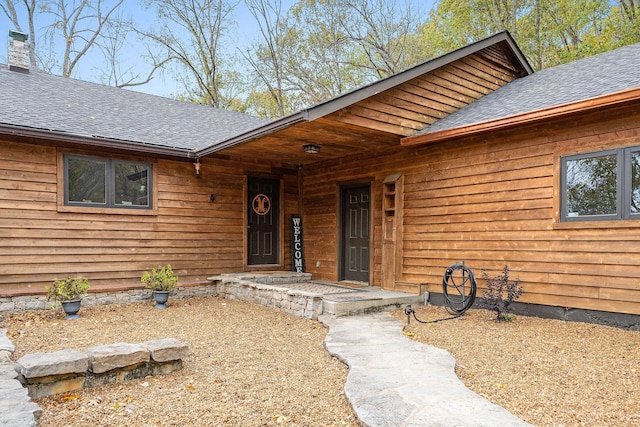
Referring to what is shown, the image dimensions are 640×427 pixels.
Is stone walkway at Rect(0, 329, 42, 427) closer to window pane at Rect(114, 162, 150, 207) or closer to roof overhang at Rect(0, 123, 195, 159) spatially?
roof overhang at Rect(0, 123, 195, 159)

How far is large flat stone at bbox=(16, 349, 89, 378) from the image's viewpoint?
3160 millimetres

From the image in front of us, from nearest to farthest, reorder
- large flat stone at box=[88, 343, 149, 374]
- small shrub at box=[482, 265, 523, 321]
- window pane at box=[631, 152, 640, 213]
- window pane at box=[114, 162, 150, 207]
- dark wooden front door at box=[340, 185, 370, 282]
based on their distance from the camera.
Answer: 1. large flat stone at box=[88, 343, 149, 374]
2. window pane at box=[631, 152, 640, 213]
3. small shrub at box=[482, 265, 523, 321]
4. window pane at box=[114, 162, 150, 207]
5. dark wooden front door at box=[340, 185, 370, 282]

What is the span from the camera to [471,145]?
21.4 ft

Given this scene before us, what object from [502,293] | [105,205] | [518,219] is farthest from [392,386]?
[105,205]

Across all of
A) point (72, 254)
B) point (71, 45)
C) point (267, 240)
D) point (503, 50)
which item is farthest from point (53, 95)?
point (71, 45)

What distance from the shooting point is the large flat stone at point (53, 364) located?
316 centimetres

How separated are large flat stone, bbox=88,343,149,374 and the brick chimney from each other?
799 centimetres

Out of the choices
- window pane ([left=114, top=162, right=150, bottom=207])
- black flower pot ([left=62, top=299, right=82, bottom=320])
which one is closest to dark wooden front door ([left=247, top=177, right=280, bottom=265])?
window pane ([left=114, top=162, right=150, bottom=207])

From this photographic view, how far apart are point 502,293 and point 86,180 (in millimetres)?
6576

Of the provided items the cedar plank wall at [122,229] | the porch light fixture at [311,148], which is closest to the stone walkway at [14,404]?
the cedar plank wall at [122,229]

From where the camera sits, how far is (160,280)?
7.32 m

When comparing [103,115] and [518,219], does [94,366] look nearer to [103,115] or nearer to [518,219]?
[518,219]

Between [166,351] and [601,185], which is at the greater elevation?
[601,185]

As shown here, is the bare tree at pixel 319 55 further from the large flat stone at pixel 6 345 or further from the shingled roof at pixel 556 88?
the large flat stone at pixel 6 345
